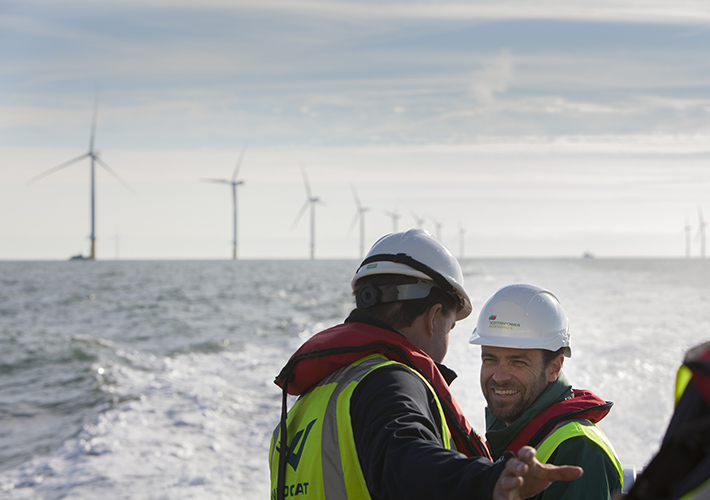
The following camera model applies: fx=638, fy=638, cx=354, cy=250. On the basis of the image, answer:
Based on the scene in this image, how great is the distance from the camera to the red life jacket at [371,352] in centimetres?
247

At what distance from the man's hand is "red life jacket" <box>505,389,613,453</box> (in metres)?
1.89

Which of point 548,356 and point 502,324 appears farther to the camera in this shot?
point 502,324

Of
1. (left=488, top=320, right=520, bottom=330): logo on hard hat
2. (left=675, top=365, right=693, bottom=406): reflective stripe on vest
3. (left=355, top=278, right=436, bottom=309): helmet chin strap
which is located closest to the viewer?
(left=675, top=365, right=693, bottom=406): reflective stripe on vest

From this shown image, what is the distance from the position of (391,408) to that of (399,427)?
11 centimetres

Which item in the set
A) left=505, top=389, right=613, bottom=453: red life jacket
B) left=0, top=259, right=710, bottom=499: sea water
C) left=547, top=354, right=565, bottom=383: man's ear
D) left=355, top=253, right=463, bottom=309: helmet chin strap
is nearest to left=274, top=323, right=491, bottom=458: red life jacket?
left=355, top=253, right=463, bottom=309: helmet chin strap

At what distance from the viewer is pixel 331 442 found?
2.36 m

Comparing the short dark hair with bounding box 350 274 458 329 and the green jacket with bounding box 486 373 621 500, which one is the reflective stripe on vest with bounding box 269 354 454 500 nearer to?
the short dark hair with bounding box 350 274 458 329

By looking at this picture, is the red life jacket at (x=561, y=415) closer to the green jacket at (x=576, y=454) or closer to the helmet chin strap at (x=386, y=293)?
the green jacket at (x=576, y=454)

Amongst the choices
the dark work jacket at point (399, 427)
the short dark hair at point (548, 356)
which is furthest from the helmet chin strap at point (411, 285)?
the short dark hair at point (548, 356)

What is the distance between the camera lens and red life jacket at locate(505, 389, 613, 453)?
348 cm

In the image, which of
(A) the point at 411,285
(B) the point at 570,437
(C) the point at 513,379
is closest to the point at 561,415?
(B) the point at 570,437

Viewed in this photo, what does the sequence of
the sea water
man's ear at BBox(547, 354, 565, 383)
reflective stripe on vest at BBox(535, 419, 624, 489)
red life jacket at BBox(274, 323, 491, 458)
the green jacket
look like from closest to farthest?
red life jacket at BBox(274, 323, 491, 458), the green jacket, reflective stripe on vest at BBox(535, 419, 624, 489), man's ear at BBox(547, 354, 565, 383), the sea water

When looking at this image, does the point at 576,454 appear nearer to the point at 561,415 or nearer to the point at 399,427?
the point at 561,415

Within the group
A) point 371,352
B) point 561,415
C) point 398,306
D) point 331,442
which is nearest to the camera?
point 331,442
